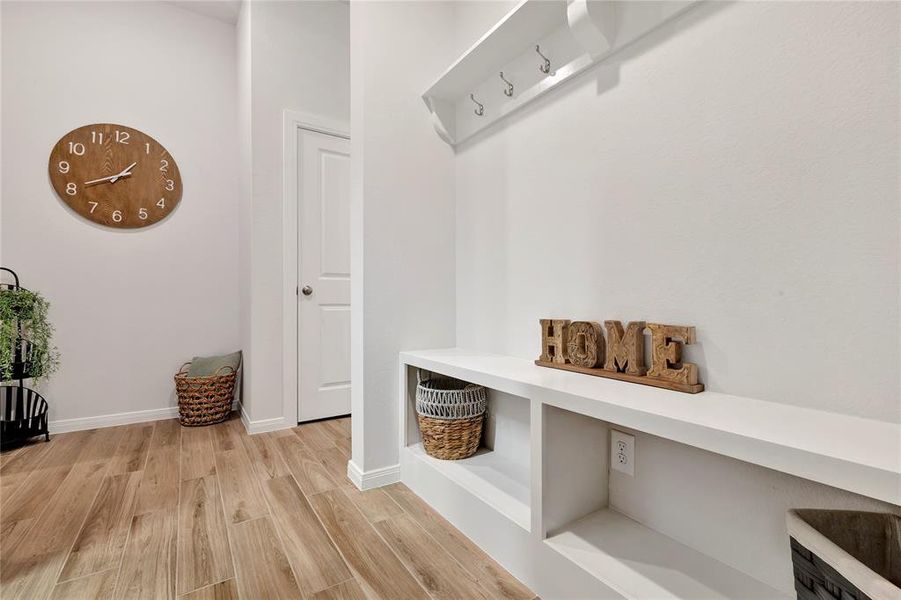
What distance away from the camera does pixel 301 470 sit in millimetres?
1922

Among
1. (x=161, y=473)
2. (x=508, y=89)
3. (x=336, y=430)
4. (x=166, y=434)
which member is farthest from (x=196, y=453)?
(x=508, y=89)

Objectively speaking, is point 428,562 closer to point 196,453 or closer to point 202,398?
point 196,453

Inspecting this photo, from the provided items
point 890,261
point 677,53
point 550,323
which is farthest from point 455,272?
point 890,261

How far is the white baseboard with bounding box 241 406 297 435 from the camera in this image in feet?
8.09

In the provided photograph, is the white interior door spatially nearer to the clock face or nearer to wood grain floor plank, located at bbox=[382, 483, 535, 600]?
the clock face

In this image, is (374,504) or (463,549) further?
(374,504)

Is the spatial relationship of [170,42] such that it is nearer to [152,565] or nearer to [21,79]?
[21,79]

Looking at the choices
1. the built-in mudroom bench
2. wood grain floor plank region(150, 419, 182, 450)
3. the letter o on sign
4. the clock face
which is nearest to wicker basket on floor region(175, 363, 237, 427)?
wood grain floor plank region(150, 419, 182, 450)

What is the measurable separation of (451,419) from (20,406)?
99.0 inches

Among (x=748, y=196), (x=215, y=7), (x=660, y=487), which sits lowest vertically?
(x=660, y=487)

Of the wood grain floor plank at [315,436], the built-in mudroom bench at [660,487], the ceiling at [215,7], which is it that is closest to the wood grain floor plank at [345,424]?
the wood grain floor plank at [315,436]

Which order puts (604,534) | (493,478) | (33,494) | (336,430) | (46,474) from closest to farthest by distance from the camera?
1. (604,534)
2. (493,478)
3. (33,494)
4. (46,474)
5. (336,430)

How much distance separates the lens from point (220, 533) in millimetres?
1396

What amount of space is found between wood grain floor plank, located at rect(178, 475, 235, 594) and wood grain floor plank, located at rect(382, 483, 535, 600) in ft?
1.97
